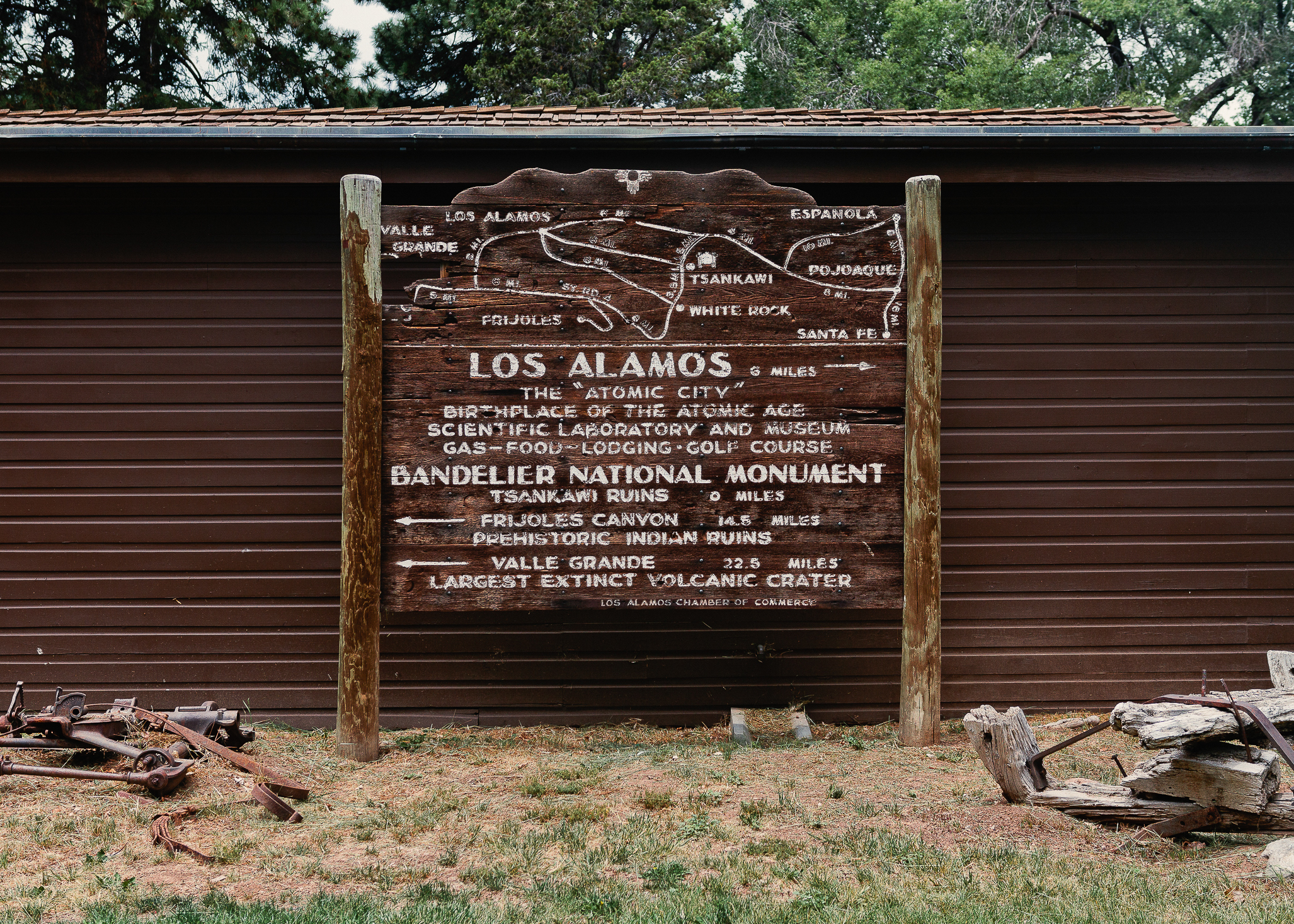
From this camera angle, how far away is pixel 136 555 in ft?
21.2

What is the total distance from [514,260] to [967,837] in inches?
152

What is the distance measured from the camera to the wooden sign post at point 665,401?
5559 mm

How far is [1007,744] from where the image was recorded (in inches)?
172

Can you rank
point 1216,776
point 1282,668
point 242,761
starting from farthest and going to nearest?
point 242,761, point 1282,668, point 1216,776

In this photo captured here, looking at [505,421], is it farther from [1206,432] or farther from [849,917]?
[1206,432]

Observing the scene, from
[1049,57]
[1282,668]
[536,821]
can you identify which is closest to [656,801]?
[536,821]

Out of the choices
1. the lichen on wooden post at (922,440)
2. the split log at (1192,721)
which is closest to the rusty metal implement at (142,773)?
the lichen on wooden post at (922,440)

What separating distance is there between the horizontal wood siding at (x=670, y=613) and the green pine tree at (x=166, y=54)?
36.0 ft

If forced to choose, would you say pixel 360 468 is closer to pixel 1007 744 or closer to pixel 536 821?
pixel 536 821

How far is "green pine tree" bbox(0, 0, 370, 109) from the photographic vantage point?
53.0 ft

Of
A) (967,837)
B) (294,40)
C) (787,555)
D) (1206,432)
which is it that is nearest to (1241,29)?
(1206,432)

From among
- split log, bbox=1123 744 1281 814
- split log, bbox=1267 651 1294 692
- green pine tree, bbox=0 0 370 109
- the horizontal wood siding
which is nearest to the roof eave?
the horizontal wood siding

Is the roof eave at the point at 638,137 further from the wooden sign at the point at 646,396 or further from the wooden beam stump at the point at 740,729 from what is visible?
the wooden beam stump at the point at 740,729

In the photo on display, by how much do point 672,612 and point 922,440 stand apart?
2110 mm
